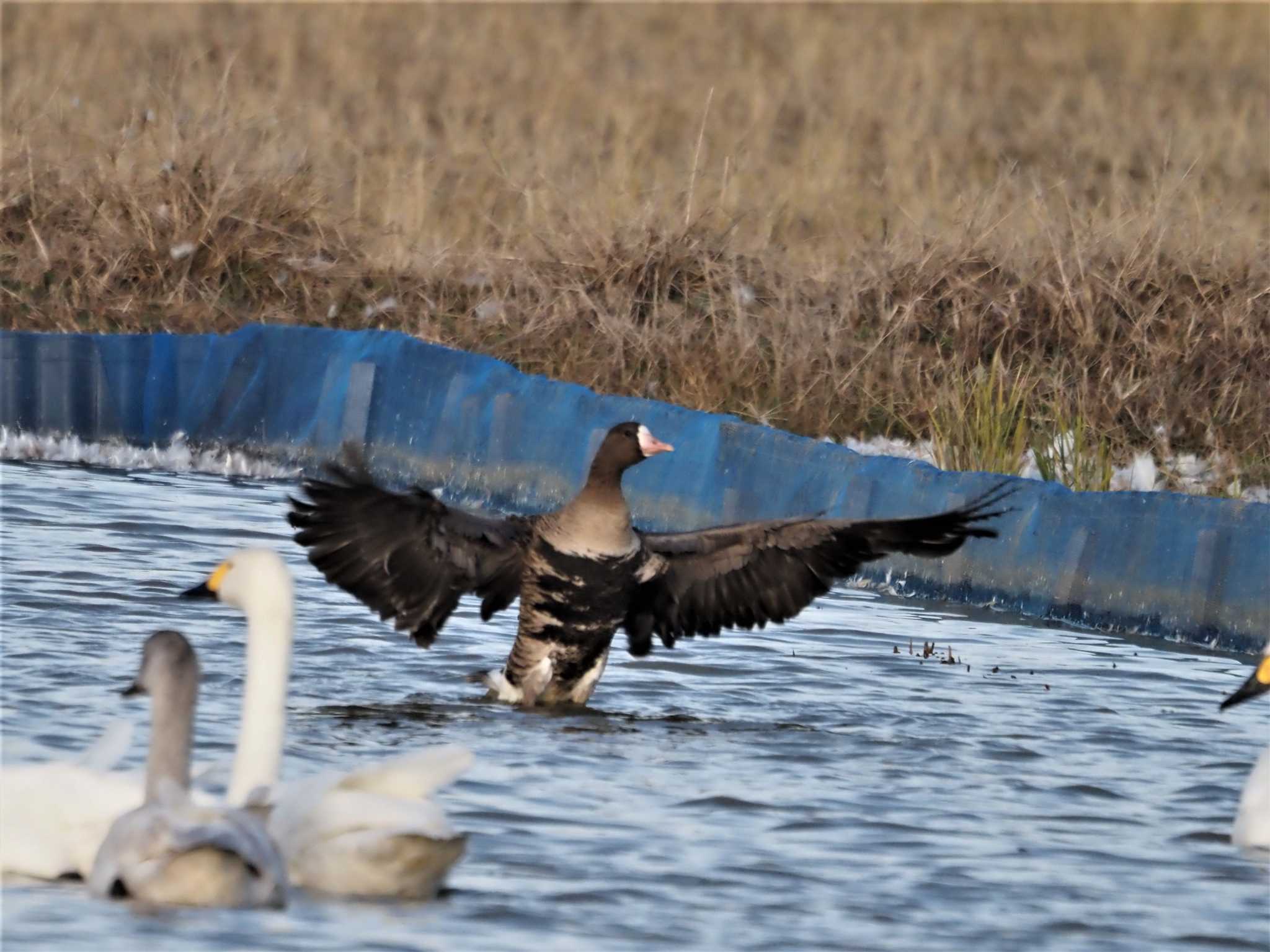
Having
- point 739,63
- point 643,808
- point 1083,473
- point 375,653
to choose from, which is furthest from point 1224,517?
point 739,63

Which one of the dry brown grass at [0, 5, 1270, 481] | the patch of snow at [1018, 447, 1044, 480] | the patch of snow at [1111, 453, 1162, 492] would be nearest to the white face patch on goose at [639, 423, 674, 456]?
the dry brown grass at [0, 5, 1270, 481]

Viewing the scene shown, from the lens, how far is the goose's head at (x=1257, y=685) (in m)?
7.71

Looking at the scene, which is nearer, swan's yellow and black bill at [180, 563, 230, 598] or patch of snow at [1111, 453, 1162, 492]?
swan's yellow and black bill at [180, 563, 230, 598]

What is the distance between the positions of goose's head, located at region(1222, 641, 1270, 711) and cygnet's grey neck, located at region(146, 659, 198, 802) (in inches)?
137

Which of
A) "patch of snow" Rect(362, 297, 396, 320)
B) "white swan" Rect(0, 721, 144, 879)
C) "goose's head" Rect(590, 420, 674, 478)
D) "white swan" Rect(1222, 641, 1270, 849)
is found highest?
"patch of snow" Rect(362, 297, 396, 320)

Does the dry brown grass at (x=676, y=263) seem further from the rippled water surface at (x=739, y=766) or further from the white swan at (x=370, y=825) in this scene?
the white swan at (x=370, y=825)

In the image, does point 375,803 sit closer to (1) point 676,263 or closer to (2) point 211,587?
(2) point 211,587

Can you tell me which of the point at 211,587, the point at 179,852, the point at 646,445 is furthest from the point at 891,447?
the point at 179,852

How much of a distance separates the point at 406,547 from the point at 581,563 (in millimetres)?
588

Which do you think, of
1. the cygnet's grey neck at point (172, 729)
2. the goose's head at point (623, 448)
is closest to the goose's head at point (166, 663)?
the cygnet's grey neck at point (172, 729)

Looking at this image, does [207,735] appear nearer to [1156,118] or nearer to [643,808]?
[643,808]

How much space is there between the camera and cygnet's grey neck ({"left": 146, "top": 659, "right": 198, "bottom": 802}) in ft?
18.0

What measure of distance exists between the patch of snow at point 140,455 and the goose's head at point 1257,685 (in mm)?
7546

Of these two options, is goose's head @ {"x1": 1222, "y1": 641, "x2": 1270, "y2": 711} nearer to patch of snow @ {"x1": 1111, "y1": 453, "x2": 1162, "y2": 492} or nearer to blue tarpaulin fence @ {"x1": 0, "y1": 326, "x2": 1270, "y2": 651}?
blue tarpaulin fence @ {"x1": 0, "y1": 326, "x2": 1270, "y2": 651}
